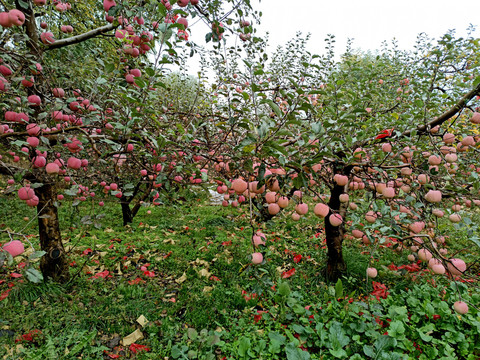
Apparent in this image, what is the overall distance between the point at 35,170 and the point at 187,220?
147 inches

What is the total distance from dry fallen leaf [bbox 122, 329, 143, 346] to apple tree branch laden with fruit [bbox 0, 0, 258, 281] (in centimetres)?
130

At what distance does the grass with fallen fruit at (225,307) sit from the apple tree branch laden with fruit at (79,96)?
60 cm

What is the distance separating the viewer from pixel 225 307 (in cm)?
287

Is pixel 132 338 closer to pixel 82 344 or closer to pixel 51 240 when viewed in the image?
pixel 82 344

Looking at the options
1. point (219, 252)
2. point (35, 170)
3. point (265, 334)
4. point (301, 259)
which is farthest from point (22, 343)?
point (301, 259)

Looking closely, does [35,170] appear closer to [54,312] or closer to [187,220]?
[54,312]

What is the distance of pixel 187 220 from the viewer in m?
5.96

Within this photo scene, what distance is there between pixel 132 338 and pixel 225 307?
1.00 metres

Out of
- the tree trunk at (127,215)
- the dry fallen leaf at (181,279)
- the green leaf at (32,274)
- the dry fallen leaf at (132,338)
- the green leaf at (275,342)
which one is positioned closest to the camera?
the green leaf at (32,274)

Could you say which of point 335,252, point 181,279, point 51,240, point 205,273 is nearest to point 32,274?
point 51,240

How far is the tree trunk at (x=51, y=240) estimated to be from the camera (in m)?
2.89

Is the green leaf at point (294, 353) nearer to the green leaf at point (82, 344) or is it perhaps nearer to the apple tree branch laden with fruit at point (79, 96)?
the apple tree branch laden with fruit at point (79, 96)

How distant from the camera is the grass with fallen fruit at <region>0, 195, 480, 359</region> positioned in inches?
82.4

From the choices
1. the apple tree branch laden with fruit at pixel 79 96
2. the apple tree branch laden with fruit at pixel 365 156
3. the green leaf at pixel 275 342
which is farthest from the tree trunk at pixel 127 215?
the green leaf at pixel 275 342
